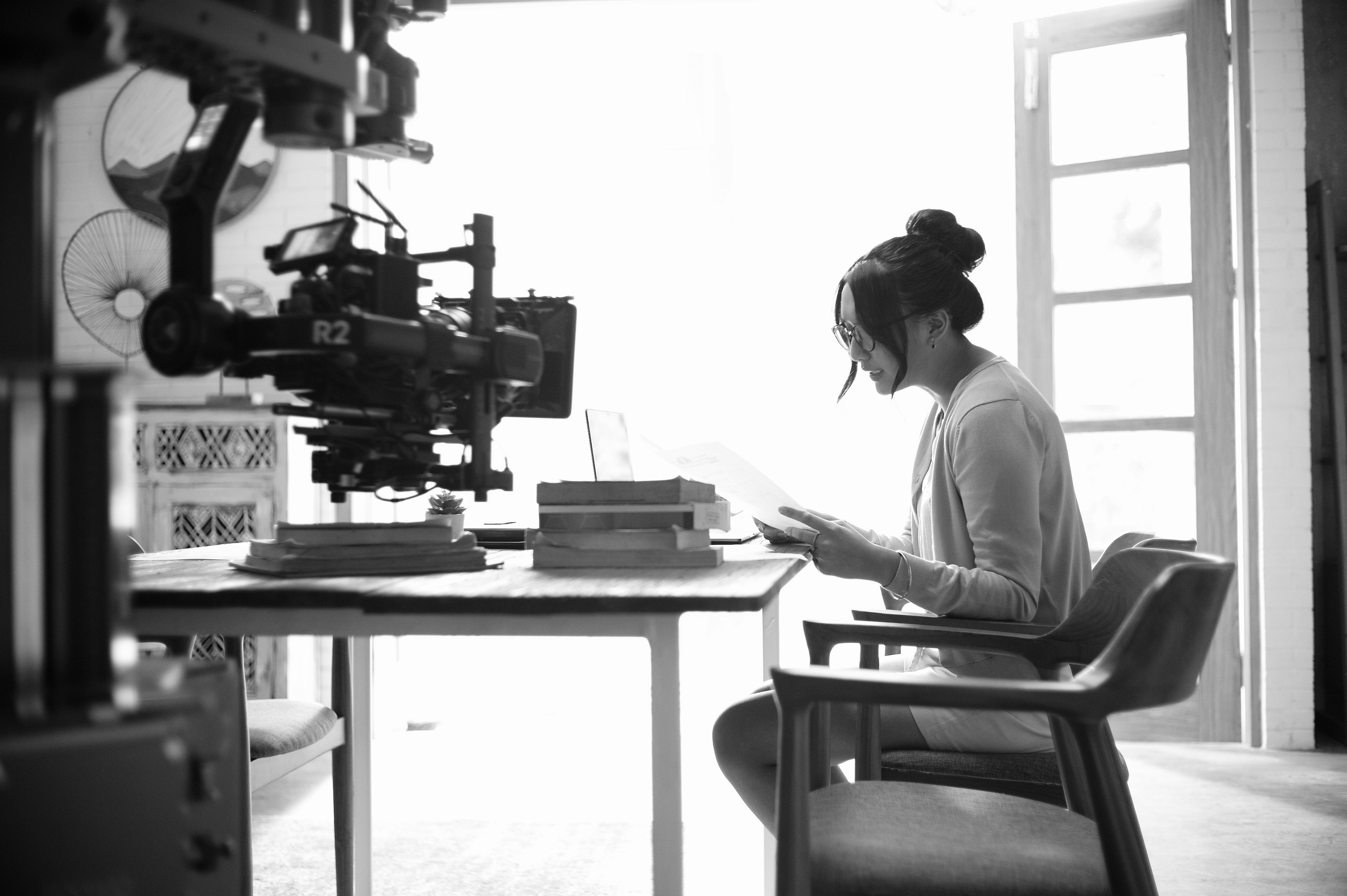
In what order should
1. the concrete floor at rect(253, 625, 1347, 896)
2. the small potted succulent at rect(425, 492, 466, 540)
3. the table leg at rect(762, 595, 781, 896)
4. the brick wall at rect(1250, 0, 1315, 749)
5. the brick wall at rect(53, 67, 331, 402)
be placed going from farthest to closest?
1. the brick wall at rect(53, 67, 331, 402)
2. the brick wall at rect(1250, 0, 1315, 749)
3. the concrete floor at rect(253, 625, 1347, 896)
4. the small potted succulent at rect(425, 492, 466, 540)
5. the table leg at rect(762, 595, 781, 896)

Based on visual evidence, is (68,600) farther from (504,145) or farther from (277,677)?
(504,145)

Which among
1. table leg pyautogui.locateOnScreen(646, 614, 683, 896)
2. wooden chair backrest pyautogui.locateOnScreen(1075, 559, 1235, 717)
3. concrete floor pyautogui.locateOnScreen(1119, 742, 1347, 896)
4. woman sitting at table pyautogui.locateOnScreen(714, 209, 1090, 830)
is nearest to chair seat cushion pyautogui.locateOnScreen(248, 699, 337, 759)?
woman sitting at table pyautogui.locateOnScreen(714, 209, 1090, 830)

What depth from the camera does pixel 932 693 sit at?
0.98 meters

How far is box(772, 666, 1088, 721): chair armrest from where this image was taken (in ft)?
3.19

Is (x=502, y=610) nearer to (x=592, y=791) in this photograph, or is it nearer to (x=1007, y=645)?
(x=1007, y=645)

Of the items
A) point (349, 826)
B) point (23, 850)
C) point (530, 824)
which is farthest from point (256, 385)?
point (23, 850)

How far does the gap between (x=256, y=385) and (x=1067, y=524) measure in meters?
3.04

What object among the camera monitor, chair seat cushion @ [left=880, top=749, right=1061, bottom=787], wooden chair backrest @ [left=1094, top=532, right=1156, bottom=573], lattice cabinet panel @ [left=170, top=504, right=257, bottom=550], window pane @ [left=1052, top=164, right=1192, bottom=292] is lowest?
chair seat cushion @ [left=880, top=749, right=1061, bottom=787]

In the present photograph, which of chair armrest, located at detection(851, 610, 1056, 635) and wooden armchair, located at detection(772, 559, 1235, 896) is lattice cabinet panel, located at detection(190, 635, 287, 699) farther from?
wooden armchair, located at detection(772, 559, 1235, 896)

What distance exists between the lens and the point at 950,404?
5.79 feet

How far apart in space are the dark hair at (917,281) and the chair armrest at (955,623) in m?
0.51

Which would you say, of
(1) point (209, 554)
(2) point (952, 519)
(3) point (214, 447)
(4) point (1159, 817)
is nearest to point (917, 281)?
(2) point (952, 519)

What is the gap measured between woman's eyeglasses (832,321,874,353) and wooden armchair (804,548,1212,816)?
1.73 ft

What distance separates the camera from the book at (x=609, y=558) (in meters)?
1.39
